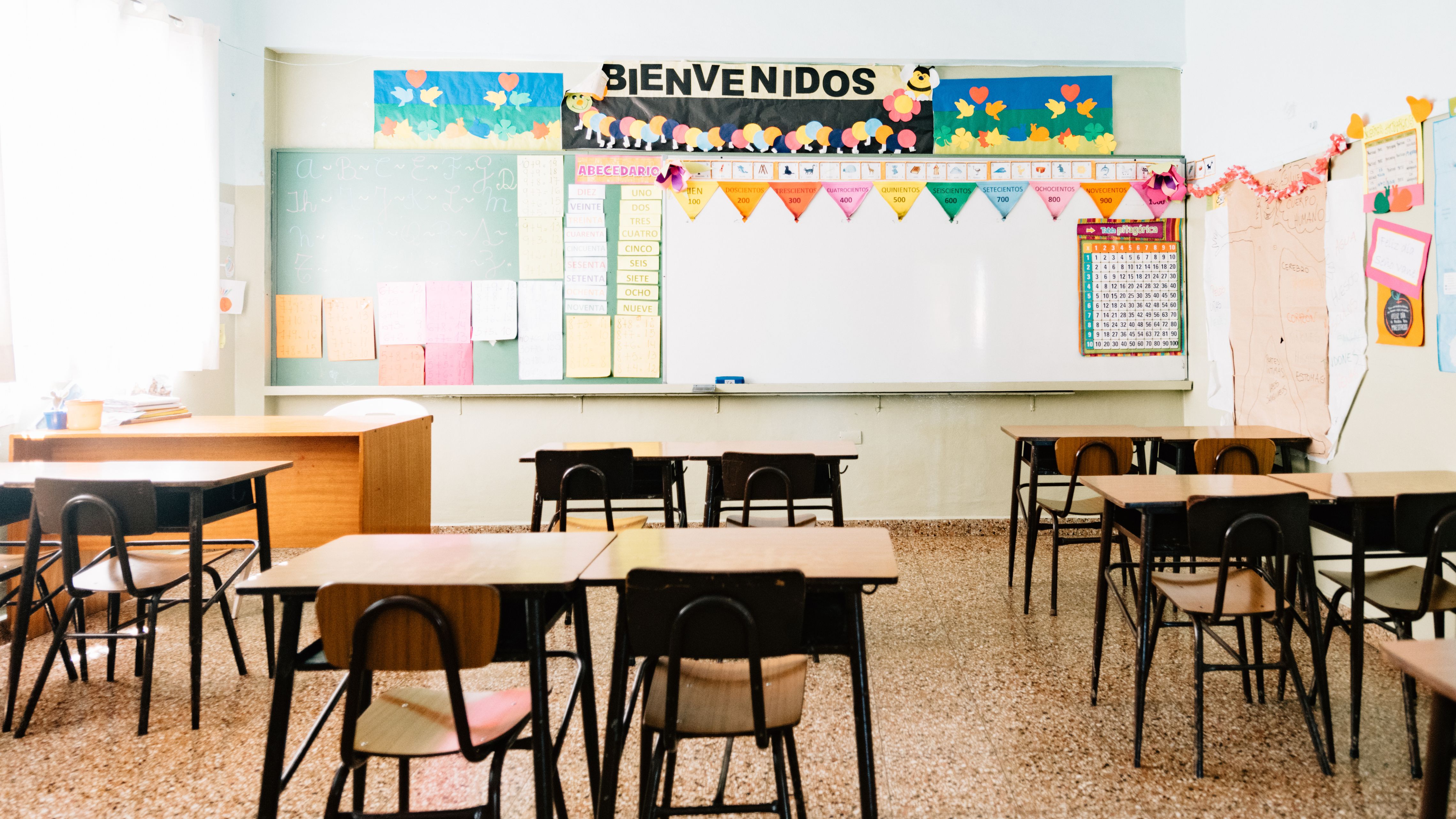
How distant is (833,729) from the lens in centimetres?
218

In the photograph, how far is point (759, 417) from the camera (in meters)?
4.62

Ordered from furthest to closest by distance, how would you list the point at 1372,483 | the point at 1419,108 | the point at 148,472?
the point at 1419,108, the point at 148,472, the point at 1372,483

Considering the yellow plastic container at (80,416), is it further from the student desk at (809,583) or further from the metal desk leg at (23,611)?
the student desk at (809,583)

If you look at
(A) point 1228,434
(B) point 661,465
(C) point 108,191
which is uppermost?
(C) point 108,191

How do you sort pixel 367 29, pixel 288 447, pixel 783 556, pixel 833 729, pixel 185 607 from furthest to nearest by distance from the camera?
1. pixel 367 29
2. pixel 185 607
3. pixel 288 447
4. pixel 833 729
5. pixel 783 556

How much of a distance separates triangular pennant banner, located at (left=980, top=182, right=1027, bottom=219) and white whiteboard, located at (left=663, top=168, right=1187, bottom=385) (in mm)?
42

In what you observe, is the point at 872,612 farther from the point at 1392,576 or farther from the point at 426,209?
the point at 426,209

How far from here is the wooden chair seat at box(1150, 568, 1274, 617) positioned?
2021 millimetres

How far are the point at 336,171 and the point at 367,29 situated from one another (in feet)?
2.77

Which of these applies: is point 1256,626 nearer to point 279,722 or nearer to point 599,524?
point 599,524

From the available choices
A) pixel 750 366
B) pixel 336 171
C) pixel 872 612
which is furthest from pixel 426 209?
pixel 872 612

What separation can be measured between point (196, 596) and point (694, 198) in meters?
3.20

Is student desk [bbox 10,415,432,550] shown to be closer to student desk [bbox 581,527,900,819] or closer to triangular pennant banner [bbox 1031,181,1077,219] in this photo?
student desk [bbox 581,527,900,819]

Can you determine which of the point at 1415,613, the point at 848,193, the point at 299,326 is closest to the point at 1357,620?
the point at 1415,613
